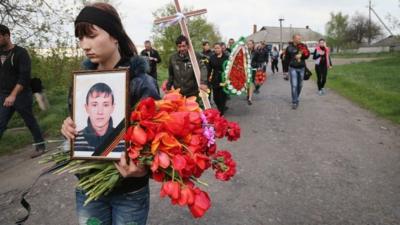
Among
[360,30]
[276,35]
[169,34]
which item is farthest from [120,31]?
[276,35]

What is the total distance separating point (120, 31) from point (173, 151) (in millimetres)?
732

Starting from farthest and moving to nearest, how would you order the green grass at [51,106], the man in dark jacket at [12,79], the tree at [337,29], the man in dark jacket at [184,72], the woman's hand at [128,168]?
the tree at [337,29] → the man in dark jacket at [184,72] → the green grass at [51,106] → the man in dark jacket at [12,79] → the woman's hand at [128,168]

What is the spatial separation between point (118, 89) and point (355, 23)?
112 m

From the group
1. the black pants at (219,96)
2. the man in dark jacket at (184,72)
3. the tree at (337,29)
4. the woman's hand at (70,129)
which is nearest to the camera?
the woman's hand at (70,129)

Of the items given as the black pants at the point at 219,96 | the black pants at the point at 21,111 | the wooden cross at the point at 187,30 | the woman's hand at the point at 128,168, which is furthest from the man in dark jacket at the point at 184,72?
the woman's hand at the point at 128,168

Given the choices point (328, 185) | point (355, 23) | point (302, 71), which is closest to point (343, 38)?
point (355, 23)

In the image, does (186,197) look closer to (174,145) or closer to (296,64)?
(174,145)

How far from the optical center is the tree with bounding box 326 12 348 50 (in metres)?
100

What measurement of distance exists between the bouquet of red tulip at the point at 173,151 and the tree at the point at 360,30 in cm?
10715

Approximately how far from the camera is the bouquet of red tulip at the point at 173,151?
1.67 meters

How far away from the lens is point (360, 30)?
10269 centimetres

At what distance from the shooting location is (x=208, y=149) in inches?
73.1

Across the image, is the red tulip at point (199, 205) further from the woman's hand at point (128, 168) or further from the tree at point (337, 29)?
the tree at point (337, 29)

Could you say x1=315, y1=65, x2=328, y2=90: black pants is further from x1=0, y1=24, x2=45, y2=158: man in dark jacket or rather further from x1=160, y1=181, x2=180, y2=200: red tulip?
x1=160, y1=181, x2=180, y2=200: red tulip
